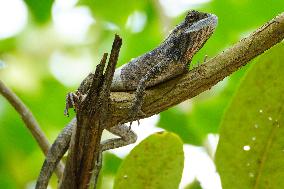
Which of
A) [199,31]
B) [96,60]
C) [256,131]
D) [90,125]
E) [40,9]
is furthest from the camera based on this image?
[96,60]

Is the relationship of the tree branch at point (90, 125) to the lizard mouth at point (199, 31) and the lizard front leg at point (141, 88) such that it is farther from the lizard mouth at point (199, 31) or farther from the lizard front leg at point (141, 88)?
the lizard mouth at point (199, 31)

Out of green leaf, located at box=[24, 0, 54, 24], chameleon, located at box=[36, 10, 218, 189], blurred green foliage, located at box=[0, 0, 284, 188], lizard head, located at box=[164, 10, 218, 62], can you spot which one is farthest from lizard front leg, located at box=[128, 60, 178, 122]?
green leaf, located at box=[24, 0, 54, 24]

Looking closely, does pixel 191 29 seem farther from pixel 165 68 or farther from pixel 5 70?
pixel 5 70

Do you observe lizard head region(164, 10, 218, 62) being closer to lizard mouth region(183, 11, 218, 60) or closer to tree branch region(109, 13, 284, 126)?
lizard mouth region(183, 11, 218, 60)

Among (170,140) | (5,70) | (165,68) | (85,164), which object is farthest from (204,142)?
(5,70)

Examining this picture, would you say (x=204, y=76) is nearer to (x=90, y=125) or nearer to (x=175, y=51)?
(x=90, y=125)

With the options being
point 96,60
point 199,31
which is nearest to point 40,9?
point 96,60

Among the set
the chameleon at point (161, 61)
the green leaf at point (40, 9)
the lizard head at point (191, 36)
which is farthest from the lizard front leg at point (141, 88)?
the green leaf at point (40, 9)
